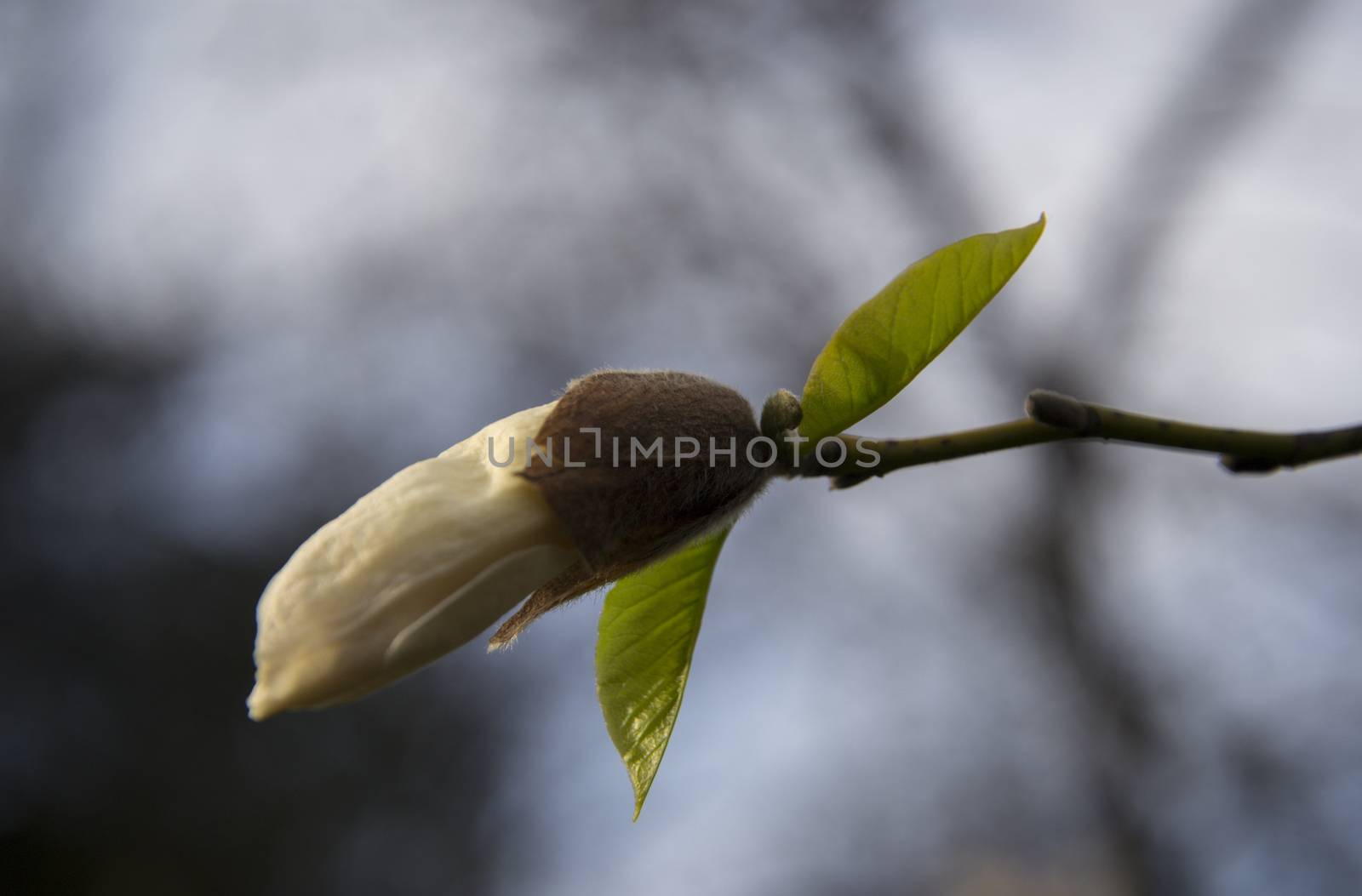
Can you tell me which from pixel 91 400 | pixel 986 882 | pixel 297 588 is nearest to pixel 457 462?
pixel 297 588

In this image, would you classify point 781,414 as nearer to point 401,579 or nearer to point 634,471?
point 634,471

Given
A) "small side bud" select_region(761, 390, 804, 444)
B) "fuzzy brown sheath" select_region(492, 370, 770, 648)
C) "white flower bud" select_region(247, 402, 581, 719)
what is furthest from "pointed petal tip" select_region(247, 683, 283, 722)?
"small side bud" select_region(761, 390, 804, 444)

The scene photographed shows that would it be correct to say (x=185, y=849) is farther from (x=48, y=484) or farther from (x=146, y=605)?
(x=48, y=484)

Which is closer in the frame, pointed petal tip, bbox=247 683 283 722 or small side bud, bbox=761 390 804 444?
pointed petal tip, bbox=247 683 283 722

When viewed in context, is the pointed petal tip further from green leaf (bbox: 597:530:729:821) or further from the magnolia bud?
green leaf (bbox: 597:530:729:821)

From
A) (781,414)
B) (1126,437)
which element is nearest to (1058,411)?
(1126,437)

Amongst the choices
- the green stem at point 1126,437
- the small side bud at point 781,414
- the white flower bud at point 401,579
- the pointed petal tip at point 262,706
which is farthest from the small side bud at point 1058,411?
the pointed petal tip at point 262,706
